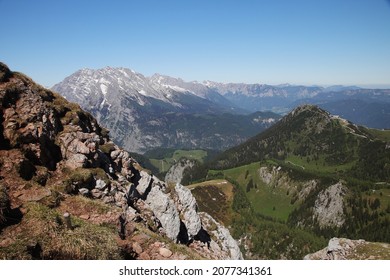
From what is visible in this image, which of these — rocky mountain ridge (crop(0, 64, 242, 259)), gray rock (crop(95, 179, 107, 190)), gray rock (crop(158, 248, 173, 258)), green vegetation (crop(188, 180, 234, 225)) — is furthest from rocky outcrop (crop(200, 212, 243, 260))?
green vegetation (crop(188, 180, 234, 225))

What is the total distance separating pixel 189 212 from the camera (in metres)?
30.7

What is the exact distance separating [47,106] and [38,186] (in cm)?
887

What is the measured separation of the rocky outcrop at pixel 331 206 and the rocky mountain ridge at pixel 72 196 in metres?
143

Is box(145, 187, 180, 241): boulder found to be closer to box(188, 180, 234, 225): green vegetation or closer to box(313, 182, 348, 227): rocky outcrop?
box(188, 180, 234, 225): green vegetation

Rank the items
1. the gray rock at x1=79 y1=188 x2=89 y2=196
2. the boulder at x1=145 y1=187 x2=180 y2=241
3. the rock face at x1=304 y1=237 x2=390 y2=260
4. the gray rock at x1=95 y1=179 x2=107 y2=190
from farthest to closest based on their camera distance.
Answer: the rock face at x1=304 y1=237 x2=390 y2=260, the boulder at x1=145 y1=187 x2=180 y2=241, the gray rock at x1=95 y1=179 x2=107 y2=190, the gray rock at x1=79 y1=188 x2=89 y2=196

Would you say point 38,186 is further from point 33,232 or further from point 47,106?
point 47,106

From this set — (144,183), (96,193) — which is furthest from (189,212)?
(96,193)

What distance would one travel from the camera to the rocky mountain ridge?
39.3 ft

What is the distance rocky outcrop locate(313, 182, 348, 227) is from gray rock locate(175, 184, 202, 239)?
145 metres

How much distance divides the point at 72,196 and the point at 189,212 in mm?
15027

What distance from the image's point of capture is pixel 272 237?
141500 mm

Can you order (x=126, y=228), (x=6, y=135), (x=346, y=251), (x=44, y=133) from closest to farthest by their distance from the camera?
(x=126, y=228)
(x=6, y=135)
(x=44, y=133)
(x=346, y=251)
